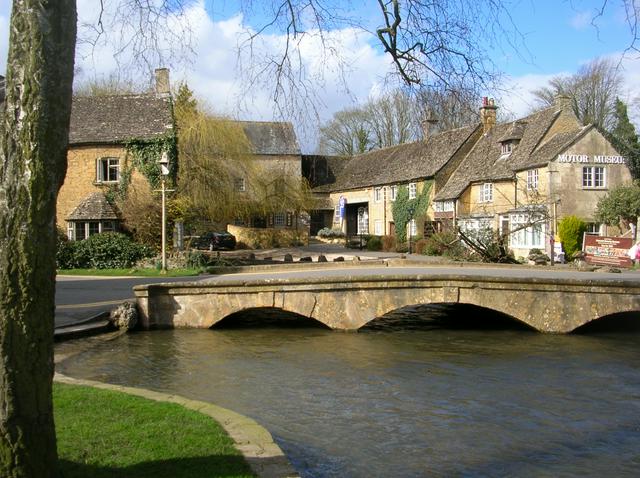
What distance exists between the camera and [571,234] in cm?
3125

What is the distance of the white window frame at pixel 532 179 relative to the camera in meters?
34.8

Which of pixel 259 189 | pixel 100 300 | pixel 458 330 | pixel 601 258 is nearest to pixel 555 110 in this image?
pixel 601 258

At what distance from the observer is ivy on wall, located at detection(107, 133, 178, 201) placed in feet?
102

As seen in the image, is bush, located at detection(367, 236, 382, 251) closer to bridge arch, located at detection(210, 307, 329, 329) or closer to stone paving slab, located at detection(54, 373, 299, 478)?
bridge arch, located at detection(210, 307, 329, 329)

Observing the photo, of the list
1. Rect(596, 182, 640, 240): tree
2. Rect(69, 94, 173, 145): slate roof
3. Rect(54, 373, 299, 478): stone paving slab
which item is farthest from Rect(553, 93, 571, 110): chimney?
Rect(54, 373, 299, 478): stone paving slab

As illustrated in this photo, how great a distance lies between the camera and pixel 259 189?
128 feet

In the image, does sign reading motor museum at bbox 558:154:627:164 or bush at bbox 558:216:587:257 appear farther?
sign reading motor museum at bbox 558:154:627:164

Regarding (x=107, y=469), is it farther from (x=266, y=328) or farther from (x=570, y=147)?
(x=570, y=147)

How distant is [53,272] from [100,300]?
14.0 metres

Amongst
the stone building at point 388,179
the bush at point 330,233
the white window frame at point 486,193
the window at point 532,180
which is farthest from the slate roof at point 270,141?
the window at point 532,180

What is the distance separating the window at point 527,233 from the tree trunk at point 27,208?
30.6m

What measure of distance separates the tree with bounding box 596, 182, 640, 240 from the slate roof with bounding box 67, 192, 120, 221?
2483 cm

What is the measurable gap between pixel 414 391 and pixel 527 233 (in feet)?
85.8

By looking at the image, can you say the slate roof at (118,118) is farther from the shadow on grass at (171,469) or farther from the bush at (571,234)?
the shadow on grass at (171,469)
